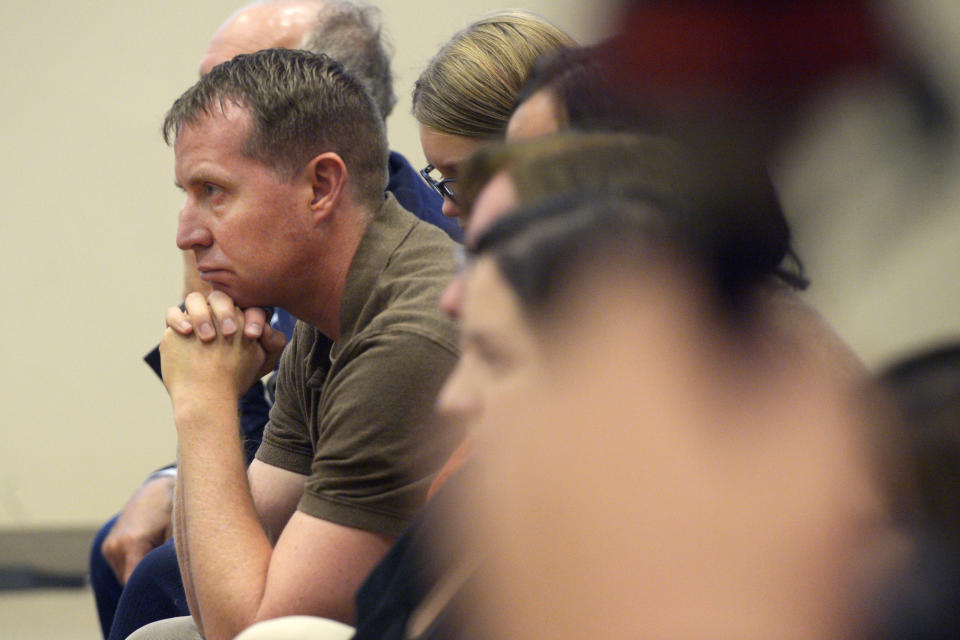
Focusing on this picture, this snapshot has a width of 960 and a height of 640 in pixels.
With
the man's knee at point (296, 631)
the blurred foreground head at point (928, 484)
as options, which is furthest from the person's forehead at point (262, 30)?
the blurred foreground head at point (928, 484)

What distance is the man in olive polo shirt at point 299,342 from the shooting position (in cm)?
118

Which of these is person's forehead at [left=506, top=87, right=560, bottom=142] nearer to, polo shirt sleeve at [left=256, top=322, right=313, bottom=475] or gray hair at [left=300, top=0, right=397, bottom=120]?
polo shirt sleeve at [left=256, top=322, right=313, bottom=475]

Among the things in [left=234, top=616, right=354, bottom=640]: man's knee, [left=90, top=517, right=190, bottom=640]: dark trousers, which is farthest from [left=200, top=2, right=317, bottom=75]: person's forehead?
[left=234, top=616, right=354, bottom=640]: man's knee

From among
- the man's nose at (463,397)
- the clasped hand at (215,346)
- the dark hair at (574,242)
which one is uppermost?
the dark hair at (574,242)

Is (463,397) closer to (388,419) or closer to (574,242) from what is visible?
(574,242)

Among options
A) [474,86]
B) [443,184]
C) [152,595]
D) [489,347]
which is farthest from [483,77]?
[489,347]

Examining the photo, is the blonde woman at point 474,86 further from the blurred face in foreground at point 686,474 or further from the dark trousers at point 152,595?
the blurred face in foreground at point 686,474

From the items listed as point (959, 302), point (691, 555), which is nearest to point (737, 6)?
Result: point (959, 302)

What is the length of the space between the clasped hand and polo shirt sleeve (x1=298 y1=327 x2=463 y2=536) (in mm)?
236

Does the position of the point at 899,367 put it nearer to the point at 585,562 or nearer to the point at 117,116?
the point at 585,562

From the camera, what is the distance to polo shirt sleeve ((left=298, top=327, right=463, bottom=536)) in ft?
3.86

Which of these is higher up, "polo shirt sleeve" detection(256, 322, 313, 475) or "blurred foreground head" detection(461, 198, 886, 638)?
"blurred foreground head" detection(461, 198, 886, 638)

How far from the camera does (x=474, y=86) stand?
4.69 feet

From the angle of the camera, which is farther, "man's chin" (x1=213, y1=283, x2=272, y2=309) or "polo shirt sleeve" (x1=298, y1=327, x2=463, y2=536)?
"man's chin" (x1=213, y1=283, x2=272, y2=309)
